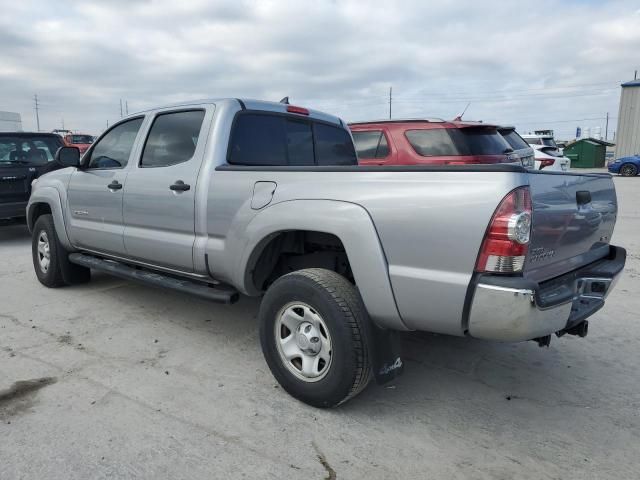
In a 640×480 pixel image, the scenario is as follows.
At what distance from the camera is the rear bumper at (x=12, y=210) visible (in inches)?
311

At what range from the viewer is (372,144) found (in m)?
7.50

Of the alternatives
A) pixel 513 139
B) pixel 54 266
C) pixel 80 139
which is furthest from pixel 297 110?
pixel 80 139

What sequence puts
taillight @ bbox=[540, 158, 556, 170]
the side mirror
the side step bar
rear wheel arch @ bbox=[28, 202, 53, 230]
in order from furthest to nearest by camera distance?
taillight @ bbox=[540, 158, 556, 170] < rear wheel arch @ bbox=[28, 202, 53, 230] < the side mirror < the side step bar

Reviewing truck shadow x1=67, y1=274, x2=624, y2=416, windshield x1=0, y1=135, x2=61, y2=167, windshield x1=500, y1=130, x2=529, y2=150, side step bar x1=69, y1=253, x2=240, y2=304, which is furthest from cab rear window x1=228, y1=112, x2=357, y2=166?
windshield x1=0, y1=135, x2=61, y2=167

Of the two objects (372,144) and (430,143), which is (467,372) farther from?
(372,144)

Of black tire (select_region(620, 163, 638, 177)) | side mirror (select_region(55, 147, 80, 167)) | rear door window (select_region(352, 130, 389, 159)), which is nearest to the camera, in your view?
side mirror (select_region(55, 147, 80, 167))

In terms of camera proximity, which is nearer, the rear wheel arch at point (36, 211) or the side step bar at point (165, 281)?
the side step bar at point (165, 281)

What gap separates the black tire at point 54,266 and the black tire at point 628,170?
2487 centimetres

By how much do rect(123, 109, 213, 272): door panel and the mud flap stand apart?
157 centimetres

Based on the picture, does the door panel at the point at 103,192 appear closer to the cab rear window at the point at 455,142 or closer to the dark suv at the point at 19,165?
the dark suv at the point at 19,165

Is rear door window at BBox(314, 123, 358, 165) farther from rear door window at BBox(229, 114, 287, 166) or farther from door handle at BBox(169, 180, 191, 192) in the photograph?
door handle at BBox(169, 180, 191, 192)

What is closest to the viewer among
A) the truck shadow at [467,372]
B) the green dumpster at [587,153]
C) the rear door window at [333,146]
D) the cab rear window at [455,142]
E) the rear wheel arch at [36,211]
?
the truck shadow at [467,372]

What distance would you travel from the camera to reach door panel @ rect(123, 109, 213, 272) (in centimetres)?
366

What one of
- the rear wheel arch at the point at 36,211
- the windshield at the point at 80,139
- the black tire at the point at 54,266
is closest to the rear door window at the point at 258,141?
the black tire at the point at 54,266
